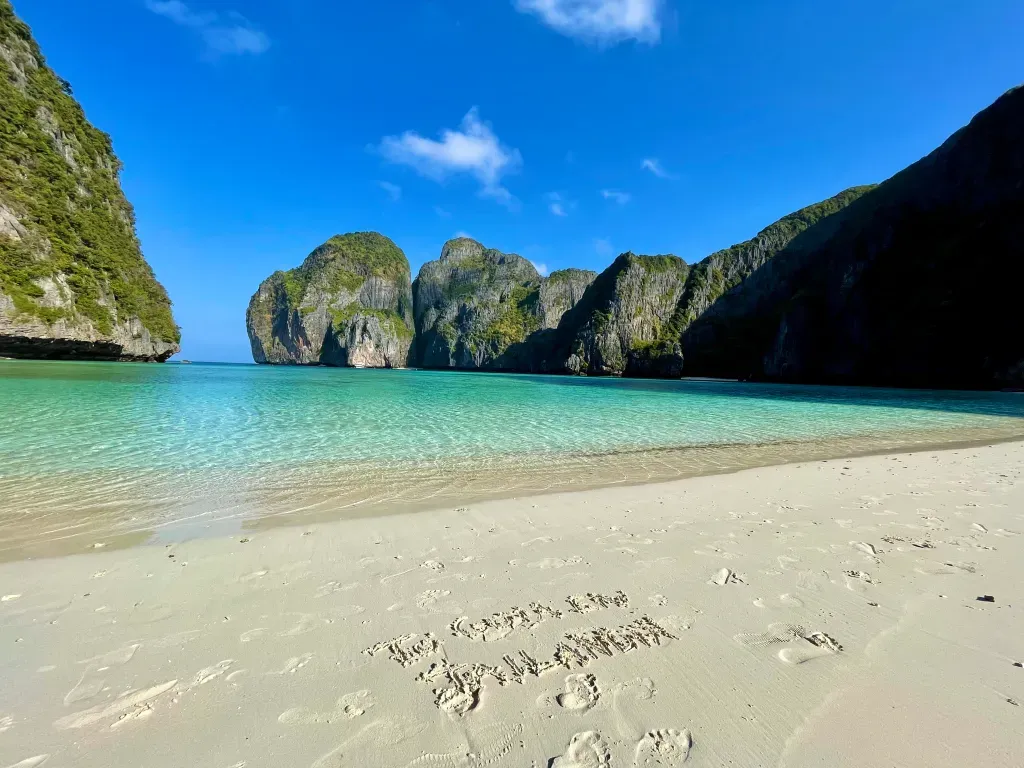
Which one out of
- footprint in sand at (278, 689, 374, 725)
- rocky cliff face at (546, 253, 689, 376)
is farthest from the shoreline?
rocky cliff face at (546, 253, 689, 376)

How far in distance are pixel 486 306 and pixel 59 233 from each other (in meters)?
130

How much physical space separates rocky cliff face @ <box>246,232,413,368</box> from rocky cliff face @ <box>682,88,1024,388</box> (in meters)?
124

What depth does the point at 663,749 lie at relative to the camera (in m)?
1.86

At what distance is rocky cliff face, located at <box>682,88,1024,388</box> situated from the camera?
2062 inches

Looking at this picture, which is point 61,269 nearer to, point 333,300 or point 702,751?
point 702,751

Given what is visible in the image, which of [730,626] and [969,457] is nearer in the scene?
[730,626]

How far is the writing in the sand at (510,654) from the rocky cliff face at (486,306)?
147 meters

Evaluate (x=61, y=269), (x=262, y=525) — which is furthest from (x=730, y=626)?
(x=61, y=269)

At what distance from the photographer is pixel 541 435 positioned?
1239 centimetres

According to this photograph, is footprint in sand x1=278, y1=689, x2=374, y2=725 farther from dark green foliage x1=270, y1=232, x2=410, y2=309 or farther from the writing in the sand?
dark green foliage x1=270, y1=232, x2=410, y2=309

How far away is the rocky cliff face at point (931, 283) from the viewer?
52375 mm

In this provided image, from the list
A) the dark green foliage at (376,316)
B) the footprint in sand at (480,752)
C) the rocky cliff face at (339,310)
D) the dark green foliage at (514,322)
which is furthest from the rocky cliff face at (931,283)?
the dark green foliage at (376,316)

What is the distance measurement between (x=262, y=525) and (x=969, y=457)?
46.5 feet

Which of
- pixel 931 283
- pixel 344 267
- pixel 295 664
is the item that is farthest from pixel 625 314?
pixel 295 664
